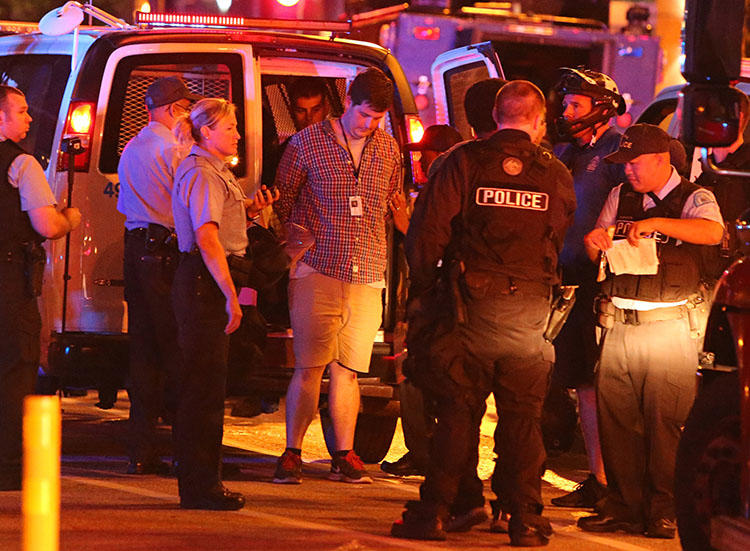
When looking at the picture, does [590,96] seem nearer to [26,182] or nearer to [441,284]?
[441,284]

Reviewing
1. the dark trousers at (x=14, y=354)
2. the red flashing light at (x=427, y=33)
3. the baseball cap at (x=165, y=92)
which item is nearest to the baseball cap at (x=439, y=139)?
the baseball cap at (x=165, y=92)

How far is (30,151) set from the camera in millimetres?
8672

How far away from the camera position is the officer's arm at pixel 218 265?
22.4ft

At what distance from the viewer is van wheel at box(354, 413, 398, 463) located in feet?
29.0

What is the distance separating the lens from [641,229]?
675 centimetres

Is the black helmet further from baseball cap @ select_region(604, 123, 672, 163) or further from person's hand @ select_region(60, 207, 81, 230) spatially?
person's hand @ select_region(60, 207, 81, 230)

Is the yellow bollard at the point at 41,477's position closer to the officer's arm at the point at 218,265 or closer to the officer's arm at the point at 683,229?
the officer's arm at the point at 218,265

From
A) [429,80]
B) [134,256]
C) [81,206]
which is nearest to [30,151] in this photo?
[81,206]

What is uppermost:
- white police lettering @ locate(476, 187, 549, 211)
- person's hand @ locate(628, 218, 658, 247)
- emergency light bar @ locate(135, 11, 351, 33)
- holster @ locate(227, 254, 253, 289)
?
emergency light bar @ locate(135, 11, 351, 33)

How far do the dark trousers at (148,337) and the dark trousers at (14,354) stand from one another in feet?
1.91

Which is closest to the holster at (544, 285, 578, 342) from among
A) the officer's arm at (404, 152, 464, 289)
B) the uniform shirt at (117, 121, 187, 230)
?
the officer's arm at (404, 152, 464, 289)

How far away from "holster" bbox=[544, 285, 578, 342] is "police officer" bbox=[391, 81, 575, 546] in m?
0.15

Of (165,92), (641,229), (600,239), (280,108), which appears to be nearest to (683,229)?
(641,229)

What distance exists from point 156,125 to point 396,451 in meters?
2.85
